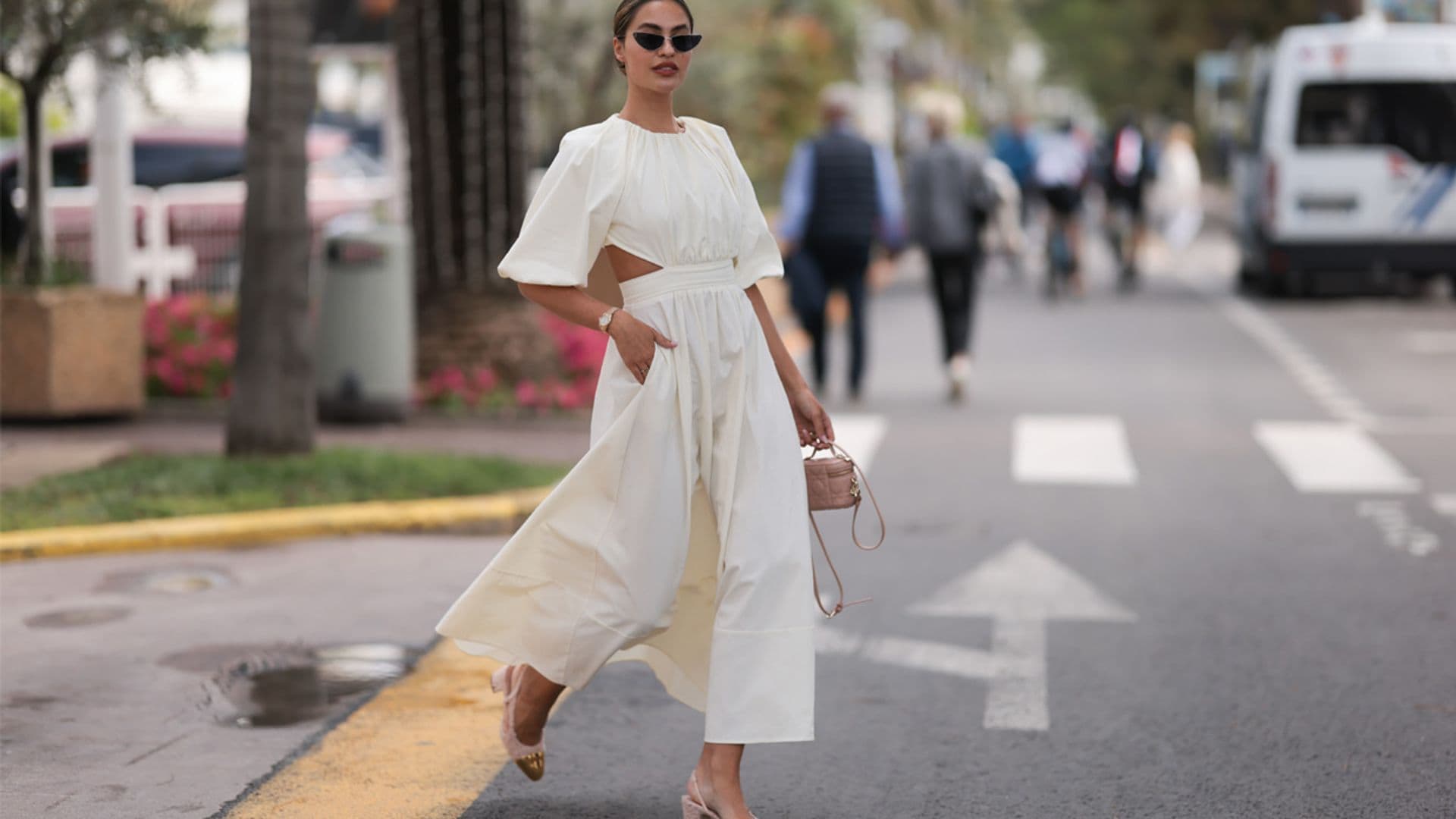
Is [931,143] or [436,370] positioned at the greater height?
[931,143]

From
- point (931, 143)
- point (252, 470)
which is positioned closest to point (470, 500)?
point (252, 470)

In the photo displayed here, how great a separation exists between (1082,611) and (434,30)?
714 centimetres

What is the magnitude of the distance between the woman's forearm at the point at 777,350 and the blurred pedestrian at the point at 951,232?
9629 mm

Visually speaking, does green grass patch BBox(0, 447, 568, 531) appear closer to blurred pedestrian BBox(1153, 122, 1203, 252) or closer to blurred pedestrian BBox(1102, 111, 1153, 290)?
blurred pedestrian BBox(1102, 111, 1153, 290)

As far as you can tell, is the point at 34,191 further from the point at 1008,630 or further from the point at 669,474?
the point at 669,474

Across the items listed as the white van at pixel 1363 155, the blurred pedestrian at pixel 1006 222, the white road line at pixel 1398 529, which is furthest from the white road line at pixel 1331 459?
the white van at pixel 1363 155

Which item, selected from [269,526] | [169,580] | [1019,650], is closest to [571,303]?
[1019,650]

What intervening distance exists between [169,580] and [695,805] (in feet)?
12.3

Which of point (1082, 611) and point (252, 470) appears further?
point (252, 470)

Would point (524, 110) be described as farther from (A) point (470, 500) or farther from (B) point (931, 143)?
(A) point (470, 500)

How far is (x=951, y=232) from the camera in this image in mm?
14586

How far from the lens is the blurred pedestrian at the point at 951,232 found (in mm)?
14625

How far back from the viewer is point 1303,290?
24250 millimetres

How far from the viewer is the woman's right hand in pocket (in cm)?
468
